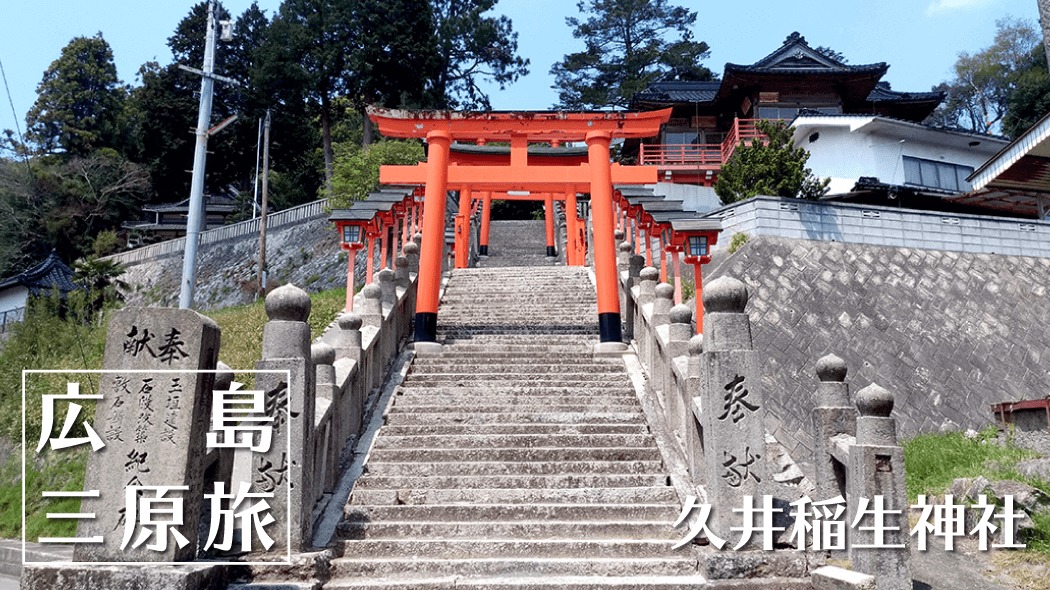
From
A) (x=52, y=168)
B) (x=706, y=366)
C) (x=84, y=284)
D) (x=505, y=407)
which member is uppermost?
(x=52, y=168)

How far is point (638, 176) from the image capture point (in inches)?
568

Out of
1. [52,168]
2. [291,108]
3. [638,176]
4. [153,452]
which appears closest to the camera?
[153,452]

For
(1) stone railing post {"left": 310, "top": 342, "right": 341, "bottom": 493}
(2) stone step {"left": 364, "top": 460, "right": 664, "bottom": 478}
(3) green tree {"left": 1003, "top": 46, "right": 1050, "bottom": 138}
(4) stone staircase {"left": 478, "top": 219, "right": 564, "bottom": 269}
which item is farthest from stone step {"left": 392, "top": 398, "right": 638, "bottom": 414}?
(3) green tree {"left": 1003, "top": 46, "right": 1050, "bottom": 138}

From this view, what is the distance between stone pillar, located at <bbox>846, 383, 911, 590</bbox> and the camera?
5250mm

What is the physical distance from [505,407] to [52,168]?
36.2 meters

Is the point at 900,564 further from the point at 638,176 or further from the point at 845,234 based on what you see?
the point at 845,234

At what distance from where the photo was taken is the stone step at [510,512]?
6.55 metres

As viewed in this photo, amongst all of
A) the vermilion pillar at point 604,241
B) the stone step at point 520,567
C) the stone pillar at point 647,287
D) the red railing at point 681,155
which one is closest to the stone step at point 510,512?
the stone step at point 520,567

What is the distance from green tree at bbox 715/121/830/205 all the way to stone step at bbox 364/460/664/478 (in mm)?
15305

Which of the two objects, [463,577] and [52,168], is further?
[52,168]

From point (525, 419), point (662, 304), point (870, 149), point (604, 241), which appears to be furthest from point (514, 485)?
point (870, 149)

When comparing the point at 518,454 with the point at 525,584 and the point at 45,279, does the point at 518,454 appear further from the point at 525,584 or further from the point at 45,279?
the point at 45,279

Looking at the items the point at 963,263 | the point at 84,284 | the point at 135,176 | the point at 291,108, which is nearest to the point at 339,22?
the point at 291,108

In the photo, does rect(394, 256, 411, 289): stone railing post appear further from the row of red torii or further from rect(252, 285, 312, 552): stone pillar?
rect(252, 285, 312, 552): stone pillar
